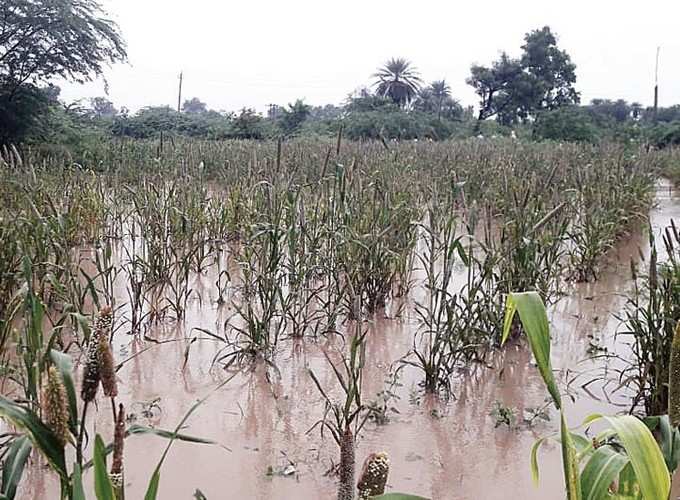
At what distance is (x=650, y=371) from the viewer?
2.62m

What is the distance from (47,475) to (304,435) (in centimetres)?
87

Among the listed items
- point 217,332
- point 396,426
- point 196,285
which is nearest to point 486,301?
point 396,426

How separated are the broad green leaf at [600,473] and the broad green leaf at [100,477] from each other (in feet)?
2.08

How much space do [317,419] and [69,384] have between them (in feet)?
5.92

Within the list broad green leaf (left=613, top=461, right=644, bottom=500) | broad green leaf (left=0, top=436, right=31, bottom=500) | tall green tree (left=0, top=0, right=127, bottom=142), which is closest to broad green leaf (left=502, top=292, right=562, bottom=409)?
broad green leaf (left=613, top=461, right=644, bottom=500)

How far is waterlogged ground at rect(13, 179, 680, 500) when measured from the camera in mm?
2186

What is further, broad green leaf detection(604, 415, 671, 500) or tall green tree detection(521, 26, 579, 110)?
tall green tree detection(521, 26, 579, 110)

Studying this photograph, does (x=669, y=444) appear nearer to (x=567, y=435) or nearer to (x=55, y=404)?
(x=567, y=435)

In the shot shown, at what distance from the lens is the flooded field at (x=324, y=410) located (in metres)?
2.20

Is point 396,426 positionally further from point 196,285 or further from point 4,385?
point 196,285

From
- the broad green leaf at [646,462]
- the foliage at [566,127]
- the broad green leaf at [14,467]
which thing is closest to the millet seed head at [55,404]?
the broad green leaf at [14,467]

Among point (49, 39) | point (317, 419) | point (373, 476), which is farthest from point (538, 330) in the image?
point (49, 39)

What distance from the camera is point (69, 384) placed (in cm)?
92

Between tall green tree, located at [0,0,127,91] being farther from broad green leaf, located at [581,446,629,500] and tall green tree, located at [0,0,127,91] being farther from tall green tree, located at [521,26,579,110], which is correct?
tall green tree, located at [521,26,579,110]
